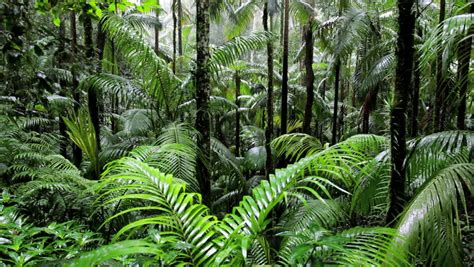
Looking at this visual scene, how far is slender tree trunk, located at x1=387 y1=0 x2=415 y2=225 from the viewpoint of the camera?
229cm

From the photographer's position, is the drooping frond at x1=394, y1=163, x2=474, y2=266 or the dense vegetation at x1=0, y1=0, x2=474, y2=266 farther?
the drooping frond at x1=394, y1=163, x2=474, y2=266

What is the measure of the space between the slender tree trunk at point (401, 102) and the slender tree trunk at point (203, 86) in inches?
93.2

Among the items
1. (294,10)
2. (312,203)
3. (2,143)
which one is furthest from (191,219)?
(294,10)

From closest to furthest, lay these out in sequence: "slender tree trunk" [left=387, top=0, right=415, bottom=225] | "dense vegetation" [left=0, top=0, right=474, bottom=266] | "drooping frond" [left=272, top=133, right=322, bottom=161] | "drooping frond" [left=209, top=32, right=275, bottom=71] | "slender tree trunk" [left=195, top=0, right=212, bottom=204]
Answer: "dense vegetation" [left=0, top=0, right=474, bottom=266], "slender tree trunk" [left=387, top=0, right=415, bottom=225], "drooping frond" [left=272, top=133, right=322, bottom=161], "slender tree trunk" [left=195, top=0, right=212, bottom=204], "drooping frond" [left=209, top=32, right=275, bottom=71]

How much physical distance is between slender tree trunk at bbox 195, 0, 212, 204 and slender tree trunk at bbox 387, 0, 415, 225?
7.77 ft

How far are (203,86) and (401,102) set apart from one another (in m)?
2.47

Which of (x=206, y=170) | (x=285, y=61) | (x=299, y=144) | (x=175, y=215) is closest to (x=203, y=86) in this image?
(x=206, y=170)

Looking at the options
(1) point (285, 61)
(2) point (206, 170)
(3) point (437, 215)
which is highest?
(1) point (285, 61)

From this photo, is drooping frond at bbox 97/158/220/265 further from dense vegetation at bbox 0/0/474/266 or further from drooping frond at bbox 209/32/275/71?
drooping frond at bbox 209/32/275/71

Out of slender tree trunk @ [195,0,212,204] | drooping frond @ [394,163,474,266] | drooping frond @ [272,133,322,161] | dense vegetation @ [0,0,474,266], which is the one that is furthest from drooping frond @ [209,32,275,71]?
drooping frond @ [394,163,474,266]

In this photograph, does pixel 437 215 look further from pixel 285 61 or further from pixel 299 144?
pixel 285 61

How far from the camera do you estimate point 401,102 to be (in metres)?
2.38

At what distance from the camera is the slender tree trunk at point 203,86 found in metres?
4.07

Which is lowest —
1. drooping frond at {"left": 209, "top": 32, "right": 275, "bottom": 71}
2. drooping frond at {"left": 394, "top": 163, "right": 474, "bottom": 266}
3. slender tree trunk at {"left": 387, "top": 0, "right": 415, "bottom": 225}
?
drooping frond at {"left": 394, "top": 163, "right": 474, "bottom": 266}
